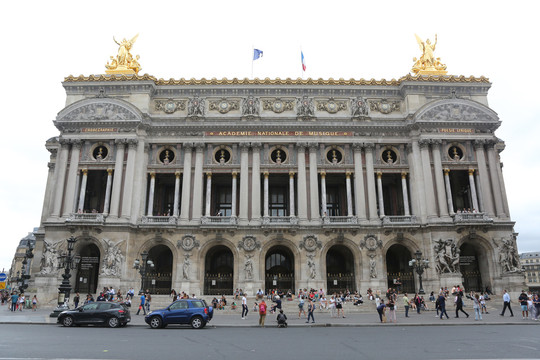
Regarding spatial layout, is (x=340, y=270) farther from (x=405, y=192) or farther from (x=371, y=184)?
(x=405, y=192)

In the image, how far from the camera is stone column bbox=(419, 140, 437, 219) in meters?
38.8

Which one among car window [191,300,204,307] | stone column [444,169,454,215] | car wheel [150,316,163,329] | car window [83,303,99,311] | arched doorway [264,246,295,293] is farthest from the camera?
arched doorway [264,246,295,293]

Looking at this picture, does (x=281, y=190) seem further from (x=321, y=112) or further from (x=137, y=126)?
(x=137, y=126)

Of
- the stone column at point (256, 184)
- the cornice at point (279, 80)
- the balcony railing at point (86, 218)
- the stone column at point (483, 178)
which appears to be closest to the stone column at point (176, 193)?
the balcony railing at point (86, 218)

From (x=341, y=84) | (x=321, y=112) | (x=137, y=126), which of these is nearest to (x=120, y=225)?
(x=137, y=126)

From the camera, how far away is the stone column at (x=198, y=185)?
39.7 m

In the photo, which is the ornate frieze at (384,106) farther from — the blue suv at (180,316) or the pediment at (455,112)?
the blue suv at (180,316)

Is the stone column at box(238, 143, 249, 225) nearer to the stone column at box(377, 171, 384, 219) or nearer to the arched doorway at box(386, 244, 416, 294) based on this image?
the stone column at box(377, 171, 384, 219)

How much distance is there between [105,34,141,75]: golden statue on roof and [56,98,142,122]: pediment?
4280 mm

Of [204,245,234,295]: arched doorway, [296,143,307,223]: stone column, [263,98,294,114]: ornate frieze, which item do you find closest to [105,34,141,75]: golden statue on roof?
[263,98,294,114]: ornate frieze

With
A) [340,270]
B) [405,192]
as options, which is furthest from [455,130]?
[340,270]

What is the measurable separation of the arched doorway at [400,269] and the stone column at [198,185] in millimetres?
19916

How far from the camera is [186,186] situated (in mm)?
40375

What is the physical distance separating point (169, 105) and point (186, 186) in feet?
30.8
